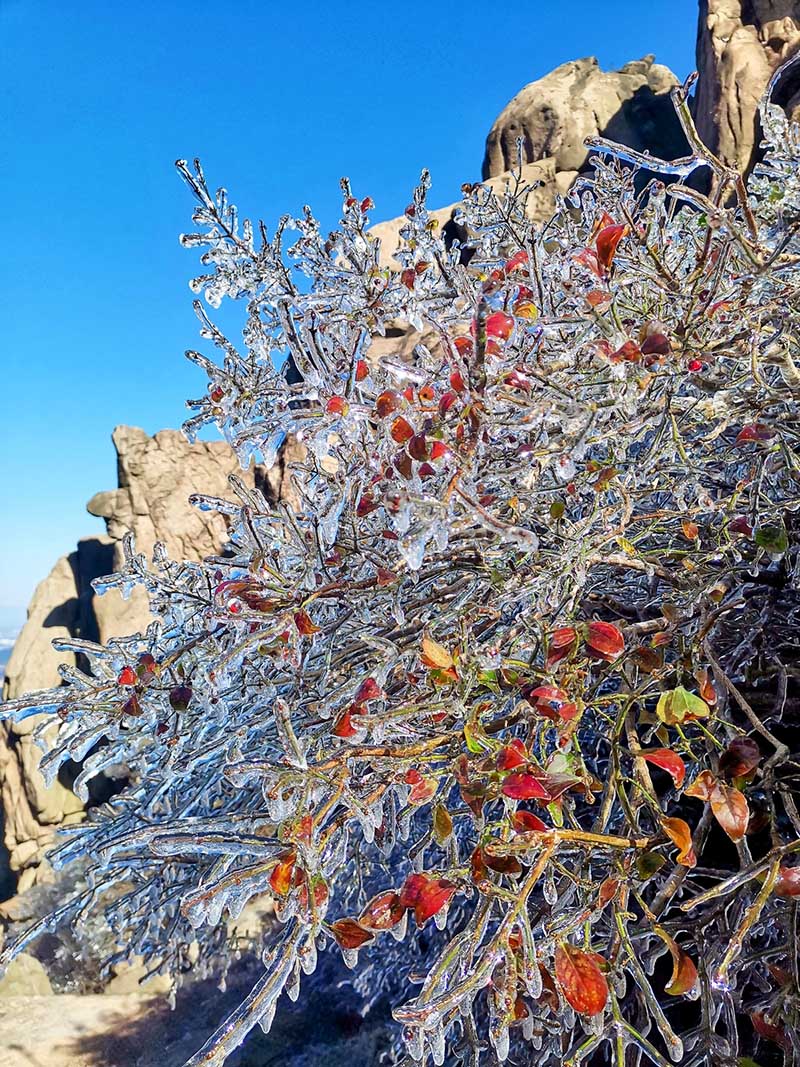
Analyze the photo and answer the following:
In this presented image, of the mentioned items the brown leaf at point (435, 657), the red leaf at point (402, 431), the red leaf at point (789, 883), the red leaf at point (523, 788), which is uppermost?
the red leaf at point (402, 431)

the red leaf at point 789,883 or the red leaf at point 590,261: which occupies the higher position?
the red leaf at point 590,261

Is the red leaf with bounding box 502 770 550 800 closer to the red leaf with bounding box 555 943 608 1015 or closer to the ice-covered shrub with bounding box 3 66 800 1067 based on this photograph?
the ice-covered shrub with bounding box 3 66 800 1067

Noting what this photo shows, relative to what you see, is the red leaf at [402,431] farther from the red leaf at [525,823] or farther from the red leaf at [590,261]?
the red leaf at [525,823]

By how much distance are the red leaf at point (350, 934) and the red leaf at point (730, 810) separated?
695 millimetres

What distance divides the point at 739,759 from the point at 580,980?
21.6 inches

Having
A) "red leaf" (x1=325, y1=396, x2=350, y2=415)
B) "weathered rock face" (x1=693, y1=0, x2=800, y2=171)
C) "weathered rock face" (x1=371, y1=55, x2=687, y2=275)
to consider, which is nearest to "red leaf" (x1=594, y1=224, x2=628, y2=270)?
"red leaf" (x1=325, y1=396, x2=350, y2=415)

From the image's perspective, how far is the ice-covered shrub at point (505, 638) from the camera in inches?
50.9

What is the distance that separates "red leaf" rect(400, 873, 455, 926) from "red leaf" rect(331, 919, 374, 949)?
0.09 m

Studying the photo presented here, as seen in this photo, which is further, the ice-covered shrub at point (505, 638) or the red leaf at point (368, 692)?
the red leaf at point (368, 692)

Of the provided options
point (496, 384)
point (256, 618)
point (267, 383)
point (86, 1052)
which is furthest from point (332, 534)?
point (86, 1052)

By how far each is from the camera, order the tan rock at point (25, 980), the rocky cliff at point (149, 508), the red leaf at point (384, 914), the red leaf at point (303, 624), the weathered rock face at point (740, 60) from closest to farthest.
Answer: the red leaf at point (384, 914), the red leaf at point (303, 624), the tan rock at point (25, 980), the rocky cliff at point (149, 508), the weathered rock face at point (740, 60)

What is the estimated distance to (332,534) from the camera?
161 centimetres

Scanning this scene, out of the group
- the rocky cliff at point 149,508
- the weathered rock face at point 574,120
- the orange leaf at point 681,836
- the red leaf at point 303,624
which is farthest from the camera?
the weathered rock face at point 574,120

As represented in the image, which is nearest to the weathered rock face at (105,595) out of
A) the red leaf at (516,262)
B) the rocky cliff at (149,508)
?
the rocky cliff at (149,508)
